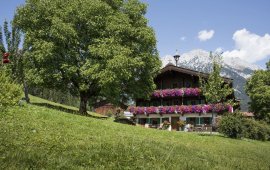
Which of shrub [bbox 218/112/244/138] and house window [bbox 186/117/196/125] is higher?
house window [bbox 186/117/196/125]

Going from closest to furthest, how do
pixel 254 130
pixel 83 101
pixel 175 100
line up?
1. pixel 83 101
2. pixel 254 130
3. pixel 175 100

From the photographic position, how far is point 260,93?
213 feet

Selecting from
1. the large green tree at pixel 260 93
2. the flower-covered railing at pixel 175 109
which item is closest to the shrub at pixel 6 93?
the flower-covered railing at pixel 175 109

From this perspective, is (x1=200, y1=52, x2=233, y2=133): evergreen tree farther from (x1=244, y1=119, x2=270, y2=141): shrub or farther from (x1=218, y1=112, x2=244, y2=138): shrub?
(x1=244, y1=119, x2=270, y2=141): shrub

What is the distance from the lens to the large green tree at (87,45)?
3456cm

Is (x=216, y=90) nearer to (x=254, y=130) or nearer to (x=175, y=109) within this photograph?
(x=254, y=130)

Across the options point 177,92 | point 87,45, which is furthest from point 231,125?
point 177,92

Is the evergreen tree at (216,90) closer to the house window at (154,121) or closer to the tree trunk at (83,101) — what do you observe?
the tree trunk at (83,101)

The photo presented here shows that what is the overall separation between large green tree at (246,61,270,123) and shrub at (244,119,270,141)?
18.4m

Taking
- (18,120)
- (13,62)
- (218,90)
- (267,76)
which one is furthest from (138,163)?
(267,76)

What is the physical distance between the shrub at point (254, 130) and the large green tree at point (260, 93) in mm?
18426

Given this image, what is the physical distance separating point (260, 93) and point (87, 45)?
40504 mm

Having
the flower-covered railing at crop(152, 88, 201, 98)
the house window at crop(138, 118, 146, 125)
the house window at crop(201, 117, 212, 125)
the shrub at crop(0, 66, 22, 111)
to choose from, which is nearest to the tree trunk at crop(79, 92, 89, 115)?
the flower-covered railing at crop(152, 88, 201, 98)

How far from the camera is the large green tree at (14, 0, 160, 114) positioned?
113 feet
